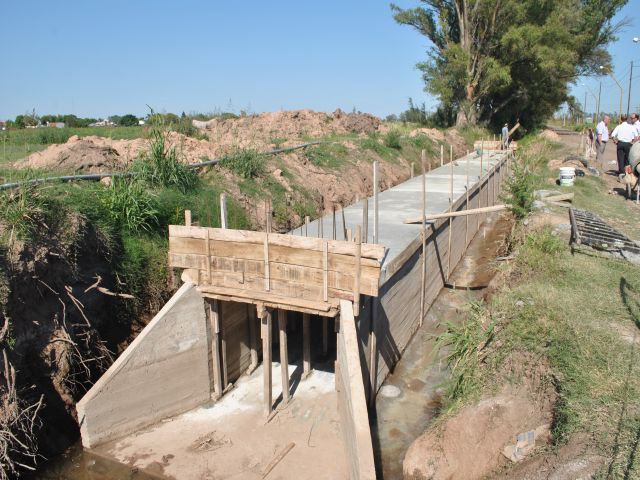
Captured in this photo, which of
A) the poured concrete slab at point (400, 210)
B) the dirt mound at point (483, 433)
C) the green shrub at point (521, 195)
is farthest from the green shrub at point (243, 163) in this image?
the dirt mound at point (483, 433)

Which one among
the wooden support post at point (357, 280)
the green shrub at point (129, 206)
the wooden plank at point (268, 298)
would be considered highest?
the green shrub at point (129, 206)

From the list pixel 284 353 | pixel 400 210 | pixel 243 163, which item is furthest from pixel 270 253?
pixel 400 210

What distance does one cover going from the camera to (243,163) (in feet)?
37.2

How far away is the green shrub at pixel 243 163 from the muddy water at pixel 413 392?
4.89m

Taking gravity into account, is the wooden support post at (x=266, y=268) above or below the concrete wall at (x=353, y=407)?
above

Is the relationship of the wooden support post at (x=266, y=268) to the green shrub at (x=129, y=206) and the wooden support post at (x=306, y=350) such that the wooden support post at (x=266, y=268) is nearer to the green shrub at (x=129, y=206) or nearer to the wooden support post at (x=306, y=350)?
the wooden support post at (x=306, y=350)

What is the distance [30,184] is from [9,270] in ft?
4.51

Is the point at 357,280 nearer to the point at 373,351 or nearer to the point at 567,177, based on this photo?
the point at 373,351

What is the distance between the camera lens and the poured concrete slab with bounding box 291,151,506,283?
29.4ft

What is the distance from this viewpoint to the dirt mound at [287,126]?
55.7 feet

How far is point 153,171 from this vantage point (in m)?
9.27

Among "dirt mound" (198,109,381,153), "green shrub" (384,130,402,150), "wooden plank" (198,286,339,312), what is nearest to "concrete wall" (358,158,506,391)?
"wooden plank" (198,286,339,312)

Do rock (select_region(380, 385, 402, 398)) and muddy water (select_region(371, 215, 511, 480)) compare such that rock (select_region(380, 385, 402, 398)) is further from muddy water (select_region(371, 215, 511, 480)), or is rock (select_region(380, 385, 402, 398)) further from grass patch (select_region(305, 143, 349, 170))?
grass patch (select_region(305, 143, 349, 170))

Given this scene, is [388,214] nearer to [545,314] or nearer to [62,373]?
[545,314]
